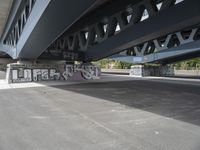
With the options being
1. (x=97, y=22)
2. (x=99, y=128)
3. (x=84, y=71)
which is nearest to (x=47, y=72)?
(x=84, y=71)

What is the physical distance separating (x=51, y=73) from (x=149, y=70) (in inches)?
680

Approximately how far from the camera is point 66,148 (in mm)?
5273

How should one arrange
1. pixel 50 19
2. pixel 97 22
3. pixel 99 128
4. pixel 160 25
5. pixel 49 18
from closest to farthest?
pixel 99 128 < pixel 49 18 < pixel 50 19 < pixel 160 25 < pixel 97 22

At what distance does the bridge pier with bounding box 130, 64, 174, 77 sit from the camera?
37.2 meters

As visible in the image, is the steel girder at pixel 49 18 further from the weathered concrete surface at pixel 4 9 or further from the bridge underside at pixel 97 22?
the weathered concrete surface at pixel 4 9

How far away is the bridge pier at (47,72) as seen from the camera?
24.4m

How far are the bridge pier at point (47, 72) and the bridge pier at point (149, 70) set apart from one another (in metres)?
8.72

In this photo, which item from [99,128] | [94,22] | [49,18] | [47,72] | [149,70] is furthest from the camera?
[149,70]

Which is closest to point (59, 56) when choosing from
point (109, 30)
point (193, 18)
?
point (109, 30)

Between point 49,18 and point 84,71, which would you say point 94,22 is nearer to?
point 49,18

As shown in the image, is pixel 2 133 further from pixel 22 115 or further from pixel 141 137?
pixel 141 137

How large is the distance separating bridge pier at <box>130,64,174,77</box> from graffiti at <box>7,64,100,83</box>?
8.72 metres

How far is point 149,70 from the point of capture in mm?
38188

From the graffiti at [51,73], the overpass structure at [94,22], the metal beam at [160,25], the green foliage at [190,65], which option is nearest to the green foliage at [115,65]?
the green foliage at [190,65]
